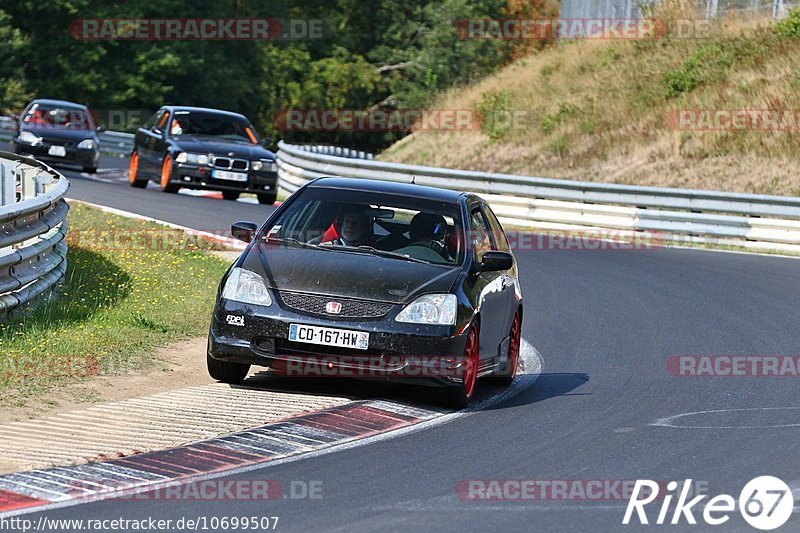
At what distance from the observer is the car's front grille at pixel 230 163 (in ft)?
88.0

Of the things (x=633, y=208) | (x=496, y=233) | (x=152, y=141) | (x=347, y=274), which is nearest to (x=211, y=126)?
(x=152, y=141)

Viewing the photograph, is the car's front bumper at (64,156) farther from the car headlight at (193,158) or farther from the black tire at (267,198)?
the black tire at (267,198)

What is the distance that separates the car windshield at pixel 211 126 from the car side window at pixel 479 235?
1689 centimetres

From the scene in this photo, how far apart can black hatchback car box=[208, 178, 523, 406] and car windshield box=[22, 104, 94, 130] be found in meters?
22.4

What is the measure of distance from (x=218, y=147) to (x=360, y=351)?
17996 millimetres

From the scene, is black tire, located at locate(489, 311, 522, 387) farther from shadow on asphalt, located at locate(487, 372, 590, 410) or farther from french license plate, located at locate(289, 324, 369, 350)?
french license plate, located at locate(289, 324, 369, 350)

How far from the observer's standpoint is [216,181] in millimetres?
26812

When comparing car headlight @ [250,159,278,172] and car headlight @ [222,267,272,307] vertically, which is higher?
car headlight @ [222,267,272,307]

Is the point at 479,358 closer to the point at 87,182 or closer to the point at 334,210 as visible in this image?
the point at 334,210

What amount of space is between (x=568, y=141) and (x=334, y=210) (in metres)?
26.1

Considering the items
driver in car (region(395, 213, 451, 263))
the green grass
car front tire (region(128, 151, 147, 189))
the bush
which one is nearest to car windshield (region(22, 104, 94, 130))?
car front tire (region(128, 151, 147, 189))

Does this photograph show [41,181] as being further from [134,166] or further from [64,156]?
[64,156]

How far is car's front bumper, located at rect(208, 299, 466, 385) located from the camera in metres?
9.55

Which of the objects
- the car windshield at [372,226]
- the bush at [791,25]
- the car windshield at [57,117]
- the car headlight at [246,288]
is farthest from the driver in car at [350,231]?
the bush at [791,25]
